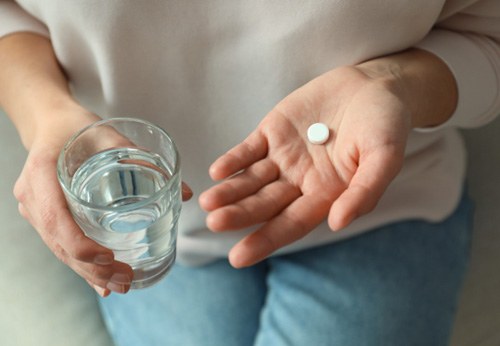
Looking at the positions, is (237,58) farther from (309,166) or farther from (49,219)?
(49,219)

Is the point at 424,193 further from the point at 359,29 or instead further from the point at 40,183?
the point at 40,183

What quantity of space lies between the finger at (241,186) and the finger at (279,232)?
0.04 metres

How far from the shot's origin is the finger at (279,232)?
0.68 metres

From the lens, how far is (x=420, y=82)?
832 millimetres

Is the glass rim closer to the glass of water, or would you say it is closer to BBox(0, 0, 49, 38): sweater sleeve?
the glass of water

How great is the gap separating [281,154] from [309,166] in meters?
0.03

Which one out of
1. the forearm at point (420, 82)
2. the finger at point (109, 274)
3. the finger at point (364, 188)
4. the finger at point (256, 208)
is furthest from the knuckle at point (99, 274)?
the forearm at point (420, 82)

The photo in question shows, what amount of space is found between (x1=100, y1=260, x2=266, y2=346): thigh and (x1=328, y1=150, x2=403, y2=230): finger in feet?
1.05

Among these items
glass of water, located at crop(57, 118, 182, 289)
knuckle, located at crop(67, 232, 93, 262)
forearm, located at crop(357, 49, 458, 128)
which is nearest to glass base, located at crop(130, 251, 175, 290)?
glass of water, located at crop(57, 118, 182, 289)

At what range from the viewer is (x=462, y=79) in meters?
0.87

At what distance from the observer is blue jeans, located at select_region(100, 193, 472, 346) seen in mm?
880

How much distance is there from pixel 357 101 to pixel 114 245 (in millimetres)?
280

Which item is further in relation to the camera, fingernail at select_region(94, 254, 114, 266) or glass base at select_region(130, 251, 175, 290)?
glass base at select_region(130, 251, 175, 290)

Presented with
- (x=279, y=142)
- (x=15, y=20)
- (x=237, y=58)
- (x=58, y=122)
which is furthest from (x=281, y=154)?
(x=15, y=20)
